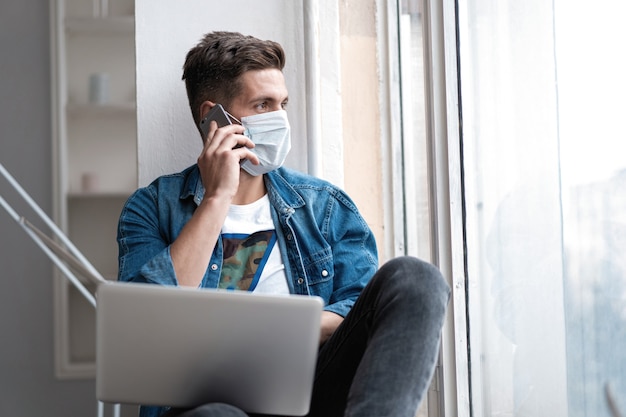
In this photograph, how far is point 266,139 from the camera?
1593 millimetres

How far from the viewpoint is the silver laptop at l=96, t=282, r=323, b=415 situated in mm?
917

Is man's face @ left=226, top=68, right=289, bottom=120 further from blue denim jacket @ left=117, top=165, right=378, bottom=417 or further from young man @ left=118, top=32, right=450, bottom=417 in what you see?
blue denim jacket @ left=117, top=165, right=378, bottom=417

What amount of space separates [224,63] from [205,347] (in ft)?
2.74

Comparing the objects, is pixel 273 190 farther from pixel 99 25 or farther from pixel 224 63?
pixel 99 25

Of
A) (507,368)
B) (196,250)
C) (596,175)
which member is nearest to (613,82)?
(596,175)

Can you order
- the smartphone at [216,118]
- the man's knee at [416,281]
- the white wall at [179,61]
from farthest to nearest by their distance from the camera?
the white wall at [179,61], the smartphone at [216,118], the man's knee at [416,281]

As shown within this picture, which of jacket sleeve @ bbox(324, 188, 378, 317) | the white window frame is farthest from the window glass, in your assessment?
jacket sleeve @ bbox(324, 188, 378, 317)

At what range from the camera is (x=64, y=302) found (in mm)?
2918

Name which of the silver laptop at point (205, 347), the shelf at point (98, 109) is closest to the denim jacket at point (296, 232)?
the silver laptop at point (205, 347)

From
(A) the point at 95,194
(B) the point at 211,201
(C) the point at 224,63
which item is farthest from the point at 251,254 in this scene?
(A) the point at 95,194

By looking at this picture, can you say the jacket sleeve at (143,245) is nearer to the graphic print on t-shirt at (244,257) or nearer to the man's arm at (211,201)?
the man's arm at (211,201)

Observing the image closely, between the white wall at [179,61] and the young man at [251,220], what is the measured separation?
0.36 ft

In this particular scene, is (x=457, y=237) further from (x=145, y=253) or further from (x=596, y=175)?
(x=145, y=253)

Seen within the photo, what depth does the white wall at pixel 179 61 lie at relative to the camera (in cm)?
176
